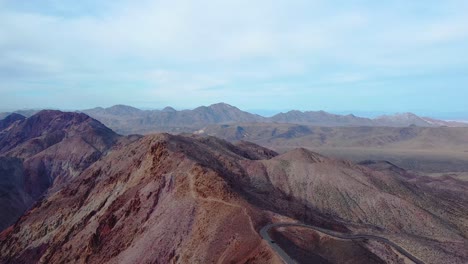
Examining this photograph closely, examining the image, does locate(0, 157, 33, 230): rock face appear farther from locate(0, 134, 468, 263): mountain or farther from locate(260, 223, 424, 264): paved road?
locate(260, 223, 424, 264): paved road

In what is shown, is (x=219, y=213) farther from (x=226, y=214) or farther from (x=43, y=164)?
(x=43, y=164)

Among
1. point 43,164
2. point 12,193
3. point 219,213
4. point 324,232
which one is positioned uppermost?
point 219,213

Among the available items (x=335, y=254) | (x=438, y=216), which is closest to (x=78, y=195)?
(x=335, y=254)

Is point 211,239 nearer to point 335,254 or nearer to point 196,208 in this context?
point 196,208

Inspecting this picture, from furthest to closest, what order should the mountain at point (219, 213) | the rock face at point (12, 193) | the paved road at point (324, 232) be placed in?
the rock face at point (12, 193) < the mountain at point (219, 213) < the paved road at point (324, 232)

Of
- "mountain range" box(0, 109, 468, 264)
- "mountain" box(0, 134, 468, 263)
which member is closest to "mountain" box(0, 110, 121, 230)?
"mountain range" box(0, 109, 468, 264)

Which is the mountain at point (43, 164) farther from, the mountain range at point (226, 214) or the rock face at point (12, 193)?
the mountain range at point (226, 214)

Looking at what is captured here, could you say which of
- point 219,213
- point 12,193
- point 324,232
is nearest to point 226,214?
point 219,213

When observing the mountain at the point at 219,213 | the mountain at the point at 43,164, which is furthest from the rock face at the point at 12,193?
the mountain at the point at 219,213
